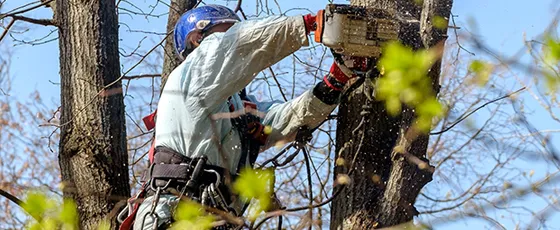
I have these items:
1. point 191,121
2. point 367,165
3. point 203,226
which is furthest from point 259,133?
point 203,226

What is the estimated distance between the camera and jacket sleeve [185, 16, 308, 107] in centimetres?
356

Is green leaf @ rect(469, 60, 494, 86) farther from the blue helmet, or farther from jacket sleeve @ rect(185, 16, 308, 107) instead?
the blue helmet

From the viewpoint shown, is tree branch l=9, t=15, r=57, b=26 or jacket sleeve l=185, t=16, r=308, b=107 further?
tree branch l=9, t=15, r=57, b=26

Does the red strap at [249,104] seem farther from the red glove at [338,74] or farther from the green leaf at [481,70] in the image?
the green leaf at [481,70]

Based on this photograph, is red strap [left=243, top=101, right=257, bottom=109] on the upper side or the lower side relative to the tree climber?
upper

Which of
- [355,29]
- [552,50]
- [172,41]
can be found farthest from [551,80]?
[172,41]

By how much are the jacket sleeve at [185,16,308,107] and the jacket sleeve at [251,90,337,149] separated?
0.40 meters

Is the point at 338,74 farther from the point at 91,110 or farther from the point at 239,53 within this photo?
the point at 91,110

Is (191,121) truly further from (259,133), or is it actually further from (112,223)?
(112,223)

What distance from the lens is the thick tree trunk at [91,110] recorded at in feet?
14.4

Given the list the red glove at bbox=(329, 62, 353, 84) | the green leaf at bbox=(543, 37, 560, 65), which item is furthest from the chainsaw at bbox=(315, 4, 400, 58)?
the green leaf at bbox=(543, 37, 560, 65)

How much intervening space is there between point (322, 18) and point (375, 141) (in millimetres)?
544

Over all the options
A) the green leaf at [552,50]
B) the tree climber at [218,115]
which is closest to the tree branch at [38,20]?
the tree climber at [218,115]

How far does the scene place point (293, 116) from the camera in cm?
417
